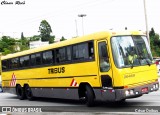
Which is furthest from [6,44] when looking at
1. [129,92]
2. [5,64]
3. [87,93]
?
[129,92]

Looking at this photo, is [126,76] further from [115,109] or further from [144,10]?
[144,10]

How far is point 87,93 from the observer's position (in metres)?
15.5

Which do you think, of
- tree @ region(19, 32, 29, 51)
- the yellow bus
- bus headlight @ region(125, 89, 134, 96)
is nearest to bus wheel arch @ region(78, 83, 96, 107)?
the yellow bus

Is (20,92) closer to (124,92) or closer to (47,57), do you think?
(47,57)

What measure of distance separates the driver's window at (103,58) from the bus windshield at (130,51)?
41 centimetres

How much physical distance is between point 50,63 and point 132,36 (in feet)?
17.6

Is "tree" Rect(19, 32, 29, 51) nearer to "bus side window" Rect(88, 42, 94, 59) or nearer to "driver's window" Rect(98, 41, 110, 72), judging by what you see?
"bus side window" Rect(88, 42, 94, 59)

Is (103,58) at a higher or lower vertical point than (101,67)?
higher

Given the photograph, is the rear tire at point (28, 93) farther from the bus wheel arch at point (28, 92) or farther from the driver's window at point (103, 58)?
the driver's window at point (103, 58)

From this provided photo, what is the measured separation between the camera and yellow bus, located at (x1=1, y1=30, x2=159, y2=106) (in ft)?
45.8

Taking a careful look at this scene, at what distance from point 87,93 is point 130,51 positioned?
2581 millimetres

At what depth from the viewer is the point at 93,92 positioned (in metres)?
15.3

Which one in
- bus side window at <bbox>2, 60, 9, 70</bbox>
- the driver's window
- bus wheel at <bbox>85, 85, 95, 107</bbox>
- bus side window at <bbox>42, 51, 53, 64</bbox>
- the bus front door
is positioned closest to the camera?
the bus front door

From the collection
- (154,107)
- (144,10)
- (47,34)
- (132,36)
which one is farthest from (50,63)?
(47,34)
